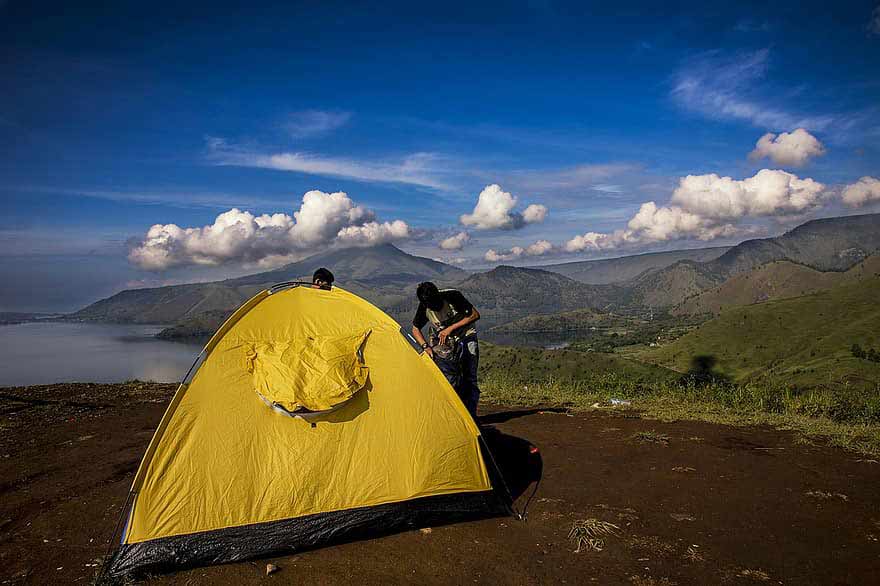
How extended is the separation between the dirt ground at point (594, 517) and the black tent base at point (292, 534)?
0.13 meters

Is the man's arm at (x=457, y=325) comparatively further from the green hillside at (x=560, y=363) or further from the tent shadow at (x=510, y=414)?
the green hillside at (x=560, y=363)

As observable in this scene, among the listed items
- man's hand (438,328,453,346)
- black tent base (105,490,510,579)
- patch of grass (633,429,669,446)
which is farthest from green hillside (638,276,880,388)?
black tent base (105,490,510,579)

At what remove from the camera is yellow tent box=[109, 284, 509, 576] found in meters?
5.28

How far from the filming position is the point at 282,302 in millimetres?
6883

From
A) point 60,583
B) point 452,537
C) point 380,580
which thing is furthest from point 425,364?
point 60,583

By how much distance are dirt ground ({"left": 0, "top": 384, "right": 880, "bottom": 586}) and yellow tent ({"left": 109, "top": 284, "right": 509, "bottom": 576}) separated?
282 mm

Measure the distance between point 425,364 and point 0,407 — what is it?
1100 centimetres

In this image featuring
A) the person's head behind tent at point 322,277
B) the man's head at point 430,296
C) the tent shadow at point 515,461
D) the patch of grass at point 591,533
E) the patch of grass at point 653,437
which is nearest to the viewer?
the patch of grass at point 591,533

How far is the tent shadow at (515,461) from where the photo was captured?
686 centimetres

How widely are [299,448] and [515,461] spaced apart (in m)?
3.37

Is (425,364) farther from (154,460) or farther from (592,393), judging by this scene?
(592,393)

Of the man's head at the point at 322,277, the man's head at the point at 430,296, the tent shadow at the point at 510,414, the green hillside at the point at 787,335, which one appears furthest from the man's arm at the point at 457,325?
the green hillside at the point at 787,335

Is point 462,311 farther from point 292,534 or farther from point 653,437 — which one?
point 292,534

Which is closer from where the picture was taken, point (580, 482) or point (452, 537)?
point (452, 537)
